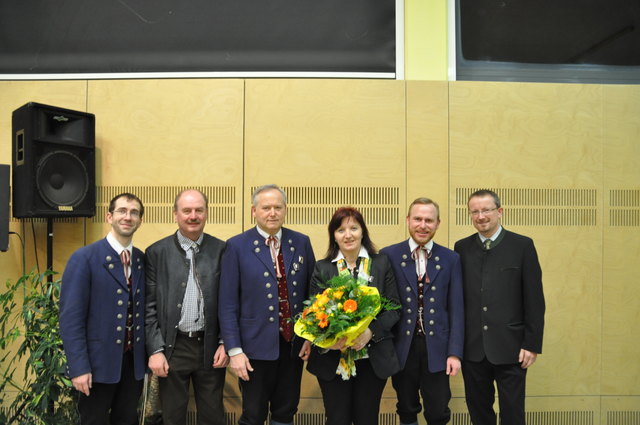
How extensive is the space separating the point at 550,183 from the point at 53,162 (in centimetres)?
373

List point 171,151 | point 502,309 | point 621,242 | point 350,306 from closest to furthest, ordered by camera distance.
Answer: point 350,306, point 502,309, point 171,151, point 621,242

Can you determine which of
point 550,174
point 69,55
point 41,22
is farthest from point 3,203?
point 550,174

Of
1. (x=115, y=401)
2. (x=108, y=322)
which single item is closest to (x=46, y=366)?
(x=115, y=401)

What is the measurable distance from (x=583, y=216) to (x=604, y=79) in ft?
Result: 4.31

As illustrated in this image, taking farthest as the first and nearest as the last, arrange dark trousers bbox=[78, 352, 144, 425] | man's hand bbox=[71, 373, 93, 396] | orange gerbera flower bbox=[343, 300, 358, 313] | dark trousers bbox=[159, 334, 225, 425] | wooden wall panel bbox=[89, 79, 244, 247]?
wooden wall panel bbox=[89, 79, 244, 247] → dark trousers bbox=[159, 334, 225, 425] → dark trousers bbox=[78, 352, 144, 425] → man's hand bbox=[71, 373, 93, 396] → orange gerbera flower bbox=[343, 300, 358, 313]

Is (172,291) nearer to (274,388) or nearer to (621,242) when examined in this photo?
(274,388)

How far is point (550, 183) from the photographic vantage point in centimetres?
421

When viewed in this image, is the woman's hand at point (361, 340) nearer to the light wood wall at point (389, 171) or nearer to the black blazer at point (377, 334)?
the black blazer at point (377, 334)

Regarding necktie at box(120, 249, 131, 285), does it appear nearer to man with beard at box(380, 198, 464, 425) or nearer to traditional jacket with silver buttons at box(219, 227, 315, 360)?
traditional jacket with silver buttons at box(219, 227, 315, 360)

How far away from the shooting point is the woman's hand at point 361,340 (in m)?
2.78

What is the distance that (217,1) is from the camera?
4527 millimetres

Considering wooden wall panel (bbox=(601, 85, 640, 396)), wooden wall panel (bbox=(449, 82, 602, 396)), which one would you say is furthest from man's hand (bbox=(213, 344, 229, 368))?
wooden wall panel (bbox=(601, 85, 640, 396))

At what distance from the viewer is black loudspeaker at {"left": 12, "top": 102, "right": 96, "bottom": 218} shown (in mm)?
3584

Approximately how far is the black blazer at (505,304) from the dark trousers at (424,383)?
272 millimetres
